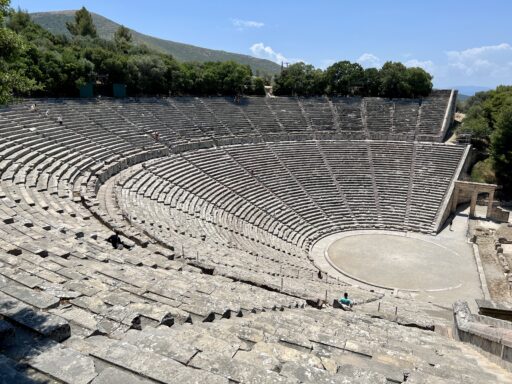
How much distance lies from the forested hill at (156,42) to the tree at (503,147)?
105m

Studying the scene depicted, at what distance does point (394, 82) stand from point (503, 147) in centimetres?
1415

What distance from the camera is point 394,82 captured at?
4238 centimetres

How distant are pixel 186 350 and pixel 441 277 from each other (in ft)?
64.4

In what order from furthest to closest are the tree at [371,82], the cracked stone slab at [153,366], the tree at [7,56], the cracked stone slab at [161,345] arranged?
1. the tree at [371,82]
2. the tree at [7,56]
3. the cracked stone slab at [161,345]
4. the cracked stone slab at [153,366]

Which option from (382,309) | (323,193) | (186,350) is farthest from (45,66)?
(186,350)

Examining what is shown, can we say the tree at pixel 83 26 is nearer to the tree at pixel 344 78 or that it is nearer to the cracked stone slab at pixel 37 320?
the tree at pixel 344 78

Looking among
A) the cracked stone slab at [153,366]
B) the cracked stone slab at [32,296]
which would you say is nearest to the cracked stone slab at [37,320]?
the cracked stone slab at [32,296]

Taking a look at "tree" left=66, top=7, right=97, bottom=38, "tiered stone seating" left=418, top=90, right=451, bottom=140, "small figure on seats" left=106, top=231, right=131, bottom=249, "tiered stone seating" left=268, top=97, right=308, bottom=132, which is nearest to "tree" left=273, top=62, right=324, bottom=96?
"tiered stone seating" left=268, top=97, right=308, bottom=132

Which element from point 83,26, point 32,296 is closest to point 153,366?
point 32,296

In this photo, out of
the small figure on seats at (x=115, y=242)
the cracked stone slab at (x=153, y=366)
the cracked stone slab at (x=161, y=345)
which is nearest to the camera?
the cracked stone slab at (x=153, y=366)

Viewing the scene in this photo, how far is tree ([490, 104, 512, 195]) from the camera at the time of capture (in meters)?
31.5

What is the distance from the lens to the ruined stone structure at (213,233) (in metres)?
4.39

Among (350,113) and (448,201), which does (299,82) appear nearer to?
(350,113)

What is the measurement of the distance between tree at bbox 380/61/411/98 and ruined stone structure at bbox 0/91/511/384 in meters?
2.07
